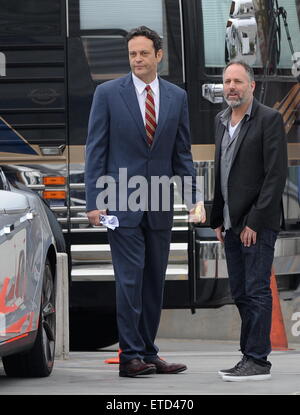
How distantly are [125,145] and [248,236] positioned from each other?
89 cm

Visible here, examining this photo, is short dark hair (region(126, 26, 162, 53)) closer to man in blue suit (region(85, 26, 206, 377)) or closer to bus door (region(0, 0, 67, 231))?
man in blue suit (region(85, 26, 206, 377))

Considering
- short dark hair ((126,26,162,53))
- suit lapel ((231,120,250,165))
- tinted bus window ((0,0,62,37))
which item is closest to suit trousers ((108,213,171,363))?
suit lapel ((231,120,250,165))

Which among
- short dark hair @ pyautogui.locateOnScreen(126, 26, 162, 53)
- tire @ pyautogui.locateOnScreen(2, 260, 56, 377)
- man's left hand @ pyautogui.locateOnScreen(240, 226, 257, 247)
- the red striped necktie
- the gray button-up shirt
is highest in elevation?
short dark hair @ pyautogui.locateOnScreen(126, 26, 162, 53)

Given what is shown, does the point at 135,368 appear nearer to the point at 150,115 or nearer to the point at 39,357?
the point at 39,357

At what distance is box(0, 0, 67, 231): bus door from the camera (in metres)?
10.2

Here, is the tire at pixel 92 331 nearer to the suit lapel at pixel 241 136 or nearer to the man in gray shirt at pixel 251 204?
the man in gray shirt at pixel 251 204

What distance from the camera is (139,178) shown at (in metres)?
7.29

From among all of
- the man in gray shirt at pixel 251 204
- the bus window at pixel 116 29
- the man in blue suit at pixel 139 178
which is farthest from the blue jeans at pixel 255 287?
the bus window at pixel 116 29

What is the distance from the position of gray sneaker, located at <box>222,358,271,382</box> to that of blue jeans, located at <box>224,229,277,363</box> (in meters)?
0.04

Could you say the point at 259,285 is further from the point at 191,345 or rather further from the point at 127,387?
the point at 191,345

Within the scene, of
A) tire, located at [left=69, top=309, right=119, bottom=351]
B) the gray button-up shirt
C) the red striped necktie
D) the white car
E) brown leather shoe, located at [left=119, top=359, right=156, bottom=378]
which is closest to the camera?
the white car

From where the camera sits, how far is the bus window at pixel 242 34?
10078 millimetres

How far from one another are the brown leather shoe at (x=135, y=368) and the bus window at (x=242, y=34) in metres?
3.55

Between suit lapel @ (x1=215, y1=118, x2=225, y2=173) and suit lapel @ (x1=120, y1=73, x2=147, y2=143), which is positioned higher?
suit lapel @ (x1=120, y1=73, x2=147, y2=143)
